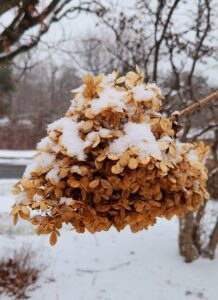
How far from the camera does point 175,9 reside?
519 cm

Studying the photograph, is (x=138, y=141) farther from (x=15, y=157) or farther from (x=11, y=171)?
(x=15, y=157)

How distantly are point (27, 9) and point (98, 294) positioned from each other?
122 inches

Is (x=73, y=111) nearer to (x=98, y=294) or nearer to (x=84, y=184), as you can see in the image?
(x=84, y=184)

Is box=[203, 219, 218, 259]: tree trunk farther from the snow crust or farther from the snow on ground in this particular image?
the snow on ground

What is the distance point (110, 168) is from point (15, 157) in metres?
12.6

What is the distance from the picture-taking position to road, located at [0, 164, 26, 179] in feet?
36.3

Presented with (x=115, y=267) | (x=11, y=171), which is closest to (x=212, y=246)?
(x=115, y=267)

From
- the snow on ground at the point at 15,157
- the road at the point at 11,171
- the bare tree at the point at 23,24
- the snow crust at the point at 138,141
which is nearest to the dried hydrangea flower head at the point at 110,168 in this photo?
the snow crust at the point at 138,141

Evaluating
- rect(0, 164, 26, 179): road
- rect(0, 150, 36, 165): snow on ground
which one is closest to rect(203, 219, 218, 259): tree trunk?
rect(0, 164, 26, 179): road

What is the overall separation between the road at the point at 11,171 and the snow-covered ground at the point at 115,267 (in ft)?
14.7

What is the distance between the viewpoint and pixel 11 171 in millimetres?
11781

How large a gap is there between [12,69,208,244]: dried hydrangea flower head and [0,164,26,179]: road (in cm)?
995

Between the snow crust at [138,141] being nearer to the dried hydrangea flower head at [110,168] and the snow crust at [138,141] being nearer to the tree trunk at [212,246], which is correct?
the dried hydrangea flower head at [110,168]

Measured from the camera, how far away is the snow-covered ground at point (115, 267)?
4988mm
